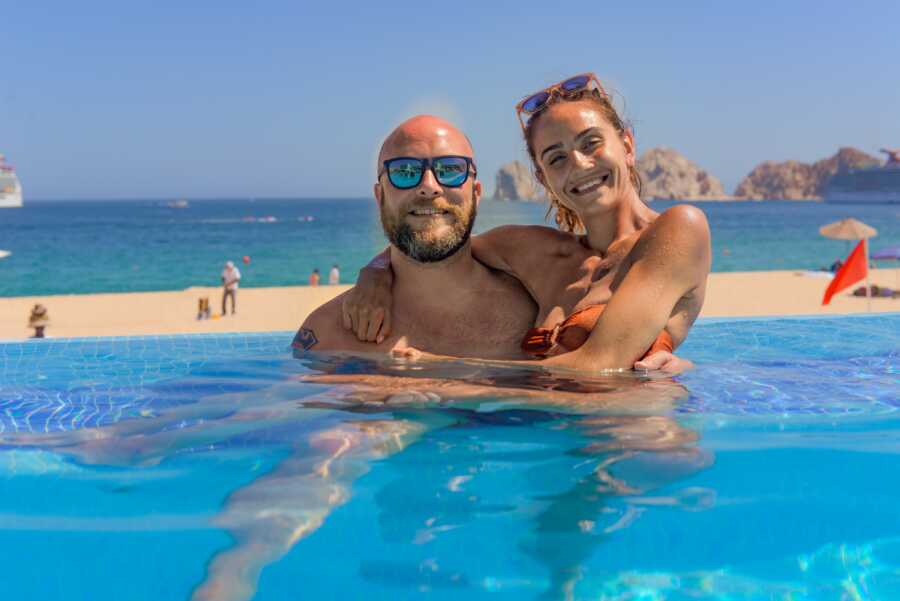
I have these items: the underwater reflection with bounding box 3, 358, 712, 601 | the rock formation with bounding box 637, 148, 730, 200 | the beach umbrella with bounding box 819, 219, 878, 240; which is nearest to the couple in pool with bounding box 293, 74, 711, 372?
the underwater reflection with bounding box 3, 358, 712, 601

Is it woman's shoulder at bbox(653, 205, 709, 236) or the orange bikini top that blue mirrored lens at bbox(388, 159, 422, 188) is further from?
woman's shoulder at bbox(653, 205, 709, 236)

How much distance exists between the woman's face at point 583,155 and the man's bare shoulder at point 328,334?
121 centimetres

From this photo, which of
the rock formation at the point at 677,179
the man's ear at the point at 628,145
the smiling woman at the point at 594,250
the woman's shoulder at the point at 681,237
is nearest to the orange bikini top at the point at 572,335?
the smiling woman at the point at 594,250

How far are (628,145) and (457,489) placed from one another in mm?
1779

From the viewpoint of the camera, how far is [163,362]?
507 cm

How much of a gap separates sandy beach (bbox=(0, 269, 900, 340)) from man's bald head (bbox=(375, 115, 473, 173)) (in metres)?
8.45

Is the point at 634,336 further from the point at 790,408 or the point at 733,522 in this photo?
the point at 733,522

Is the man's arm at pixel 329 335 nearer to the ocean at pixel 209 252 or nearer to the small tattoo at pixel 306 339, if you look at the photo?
the small tattoo at pixel 306 339

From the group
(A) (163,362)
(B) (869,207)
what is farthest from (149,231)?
(B) (869,207)

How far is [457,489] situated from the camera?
252 cm

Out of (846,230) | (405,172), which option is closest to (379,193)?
(405,172)

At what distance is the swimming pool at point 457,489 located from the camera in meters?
2.08

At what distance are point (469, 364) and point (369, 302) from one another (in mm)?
590

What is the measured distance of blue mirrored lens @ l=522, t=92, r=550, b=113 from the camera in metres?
A: 3.53
